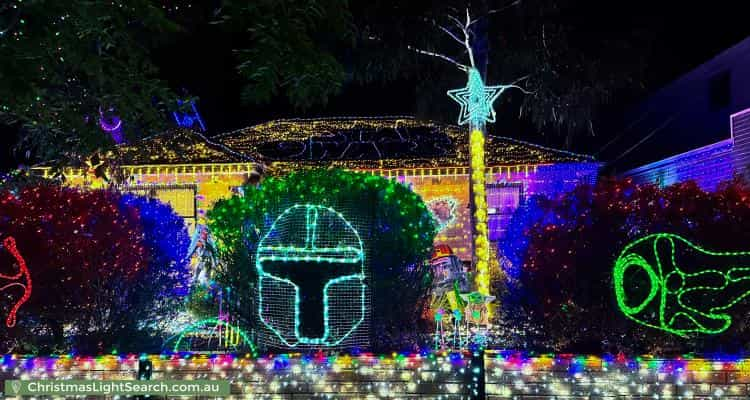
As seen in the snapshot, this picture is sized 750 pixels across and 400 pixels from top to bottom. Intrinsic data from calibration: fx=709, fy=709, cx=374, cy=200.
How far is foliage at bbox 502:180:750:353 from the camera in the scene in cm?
626

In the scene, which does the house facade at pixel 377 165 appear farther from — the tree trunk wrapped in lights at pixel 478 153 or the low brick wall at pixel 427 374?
the low brick wall at pixel 427 374

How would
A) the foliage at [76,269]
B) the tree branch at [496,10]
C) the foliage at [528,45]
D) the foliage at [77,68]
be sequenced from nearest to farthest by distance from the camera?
the foliage at [77,68], the foliage at [76,269], the tree branch at [496,10], the foliage at [528,45]

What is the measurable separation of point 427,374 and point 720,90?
1250cm

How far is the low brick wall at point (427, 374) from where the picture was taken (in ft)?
18.0

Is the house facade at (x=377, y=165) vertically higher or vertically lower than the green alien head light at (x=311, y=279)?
higher

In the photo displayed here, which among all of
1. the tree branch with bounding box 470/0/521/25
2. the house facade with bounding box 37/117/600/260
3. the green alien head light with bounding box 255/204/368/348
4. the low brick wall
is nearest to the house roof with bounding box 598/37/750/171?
the house facade with bounding box 37/117/600/260

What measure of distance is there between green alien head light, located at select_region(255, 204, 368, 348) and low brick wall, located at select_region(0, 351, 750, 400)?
2.23ft

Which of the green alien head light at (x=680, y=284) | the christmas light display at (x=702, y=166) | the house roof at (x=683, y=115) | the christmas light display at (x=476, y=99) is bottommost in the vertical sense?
the green alien head light at (x=680, y=284)

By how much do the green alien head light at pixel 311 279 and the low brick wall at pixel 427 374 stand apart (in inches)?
26.8

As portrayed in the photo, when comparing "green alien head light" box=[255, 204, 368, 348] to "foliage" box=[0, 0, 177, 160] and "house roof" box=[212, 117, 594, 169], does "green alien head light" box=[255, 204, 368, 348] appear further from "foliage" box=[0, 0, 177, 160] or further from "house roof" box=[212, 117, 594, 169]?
"house roof" box=[212, 117, 594, 169]

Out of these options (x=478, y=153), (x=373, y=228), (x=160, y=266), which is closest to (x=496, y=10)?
(x=478, y=153)

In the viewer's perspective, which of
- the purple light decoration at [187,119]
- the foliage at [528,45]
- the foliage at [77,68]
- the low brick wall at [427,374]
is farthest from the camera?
the foliage at [528,45]

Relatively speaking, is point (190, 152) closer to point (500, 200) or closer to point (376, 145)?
point (376, 145)

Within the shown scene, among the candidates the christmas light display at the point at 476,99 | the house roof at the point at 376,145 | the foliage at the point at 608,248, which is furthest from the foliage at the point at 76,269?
the house roof at the point at 376,145
